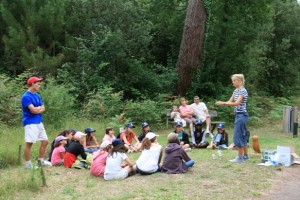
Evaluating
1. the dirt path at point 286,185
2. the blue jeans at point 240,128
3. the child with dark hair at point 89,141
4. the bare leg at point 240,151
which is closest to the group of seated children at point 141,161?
the blue jeans at point 240,128

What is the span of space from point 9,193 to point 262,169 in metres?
4.57

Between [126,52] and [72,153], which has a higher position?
[126,52]

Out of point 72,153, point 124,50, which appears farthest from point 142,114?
→ point 72,153

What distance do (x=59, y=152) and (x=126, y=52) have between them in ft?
32.0

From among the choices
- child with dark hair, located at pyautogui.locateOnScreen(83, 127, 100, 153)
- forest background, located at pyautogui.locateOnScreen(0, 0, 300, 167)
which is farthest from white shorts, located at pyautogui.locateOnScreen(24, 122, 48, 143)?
forest background, located at pyautogui.locateOnScreen(0, 0, 300, 167)

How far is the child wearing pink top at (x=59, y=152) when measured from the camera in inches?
358

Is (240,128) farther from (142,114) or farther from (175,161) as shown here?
(142,114)

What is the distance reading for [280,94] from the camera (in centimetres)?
2480

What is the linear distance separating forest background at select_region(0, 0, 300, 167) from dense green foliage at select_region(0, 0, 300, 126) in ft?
0.13

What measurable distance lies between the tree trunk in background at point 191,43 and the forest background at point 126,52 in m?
0.26

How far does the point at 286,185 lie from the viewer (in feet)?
23.8

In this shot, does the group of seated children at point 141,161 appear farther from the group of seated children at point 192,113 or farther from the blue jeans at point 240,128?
the group of seated children at point 192,113

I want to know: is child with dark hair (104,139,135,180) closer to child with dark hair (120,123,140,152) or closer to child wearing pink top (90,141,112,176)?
child wearing pink top (90,141,112,176)

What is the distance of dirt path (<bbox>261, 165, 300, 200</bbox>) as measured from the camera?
6.62 meters
